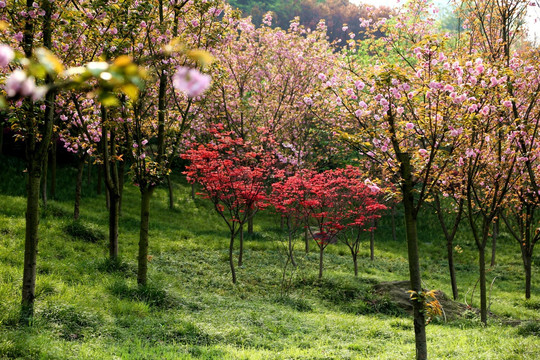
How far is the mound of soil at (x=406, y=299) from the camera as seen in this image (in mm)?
10160

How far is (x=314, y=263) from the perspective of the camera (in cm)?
1447

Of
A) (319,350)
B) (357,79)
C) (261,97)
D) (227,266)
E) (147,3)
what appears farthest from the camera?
(261,97)

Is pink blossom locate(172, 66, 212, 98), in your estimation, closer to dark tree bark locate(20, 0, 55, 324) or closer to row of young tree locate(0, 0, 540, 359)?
row of young tree locate(0, 0, 540, 359)

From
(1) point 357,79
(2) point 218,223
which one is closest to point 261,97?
(2) point 218,223

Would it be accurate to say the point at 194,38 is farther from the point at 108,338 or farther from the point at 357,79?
the point at 108,338

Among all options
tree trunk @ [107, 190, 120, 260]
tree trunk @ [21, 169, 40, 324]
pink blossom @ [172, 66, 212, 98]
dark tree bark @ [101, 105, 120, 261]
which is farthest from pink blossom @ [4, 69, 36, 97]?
tree trunk @ [107, 190, 120, 260]

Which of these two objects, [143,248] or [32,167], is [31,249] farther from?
[143,248]

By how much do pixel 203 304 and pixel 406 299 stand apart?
5.77m

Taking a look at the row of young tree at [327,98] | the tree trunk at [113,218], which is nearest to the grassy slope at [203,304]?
the tree trunk at [113,218]

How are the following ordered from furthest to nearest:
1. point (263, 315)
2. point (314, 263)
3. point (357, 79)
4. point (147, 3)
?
point (314, 263) < point (263, 315) < point (147, 3) < point (357, 79)

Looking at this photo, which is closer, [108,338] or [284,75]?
[108,338]

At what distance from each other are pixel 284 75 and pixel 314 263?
898 centimetres

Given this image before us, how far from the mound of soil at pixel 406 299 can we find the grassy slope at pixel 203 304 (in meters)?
0.42

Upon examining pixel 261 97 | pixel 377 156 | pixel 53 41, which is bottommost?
pixel 377 156
